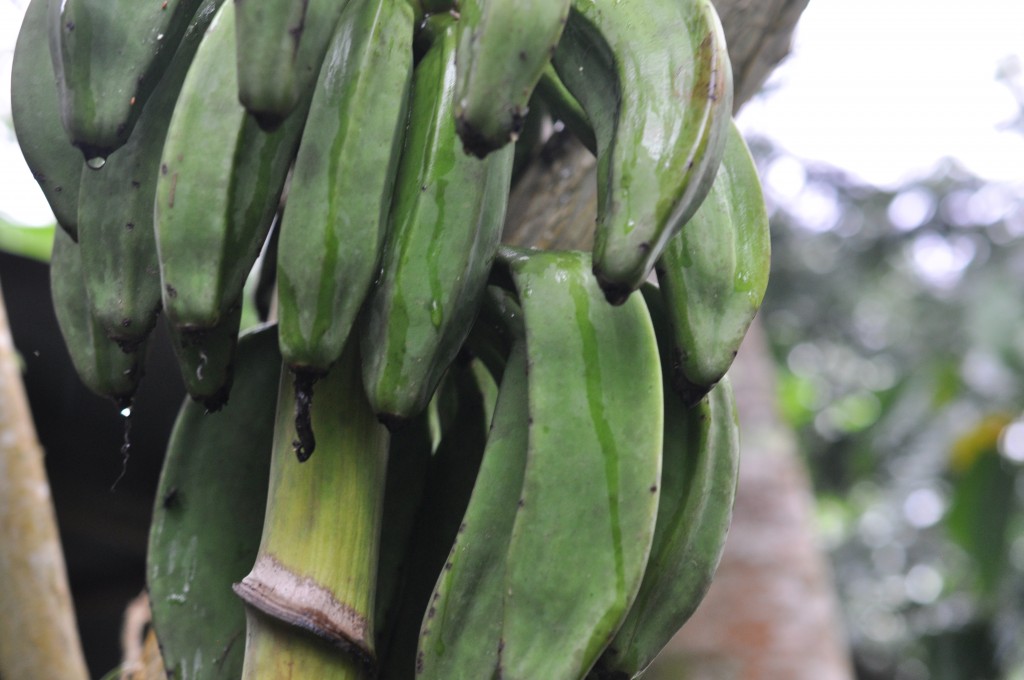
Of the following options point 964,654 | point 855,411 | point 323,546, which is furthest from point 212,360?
point 855,411

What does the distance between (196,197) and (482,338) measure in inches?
8.7

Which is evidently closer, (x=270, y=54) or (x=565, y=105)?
(x=270, y=54)

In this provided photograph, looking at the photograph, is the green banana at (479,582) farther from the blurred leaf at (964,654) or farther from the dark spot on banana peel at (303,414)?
the blurred leaf at (964,654)

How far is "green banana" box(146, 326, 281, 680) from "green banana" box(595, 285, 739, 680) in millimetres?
270

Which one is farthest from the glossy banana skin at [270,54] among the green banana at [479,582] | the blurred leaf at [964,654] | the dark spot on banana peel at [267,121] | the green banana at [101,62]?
the blurred leaf at [964,654]

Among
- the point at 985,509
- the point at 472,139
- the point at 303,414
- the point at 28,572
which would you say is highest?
the point at 472,139

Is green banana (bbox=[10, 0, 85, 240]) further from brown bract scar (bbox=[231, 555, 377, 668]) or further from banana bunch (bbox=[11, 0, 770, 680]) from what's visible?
brown bract scar (bbox=[231, 555, 377, 668])

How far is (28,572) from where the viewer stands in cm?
112

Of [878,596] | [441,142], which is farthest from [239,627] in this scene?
[878,596]

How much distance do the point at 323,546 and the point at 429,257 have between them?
0.18 meters

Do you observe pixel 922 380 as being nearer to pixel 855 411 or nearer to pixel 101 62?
pixel 855 411

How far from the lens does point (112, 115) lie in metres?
0.55

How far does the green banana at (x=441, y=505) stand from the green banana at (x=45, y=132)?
29 centimetres

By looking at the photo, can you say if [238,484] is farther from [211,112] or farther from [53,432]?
[53,432]
